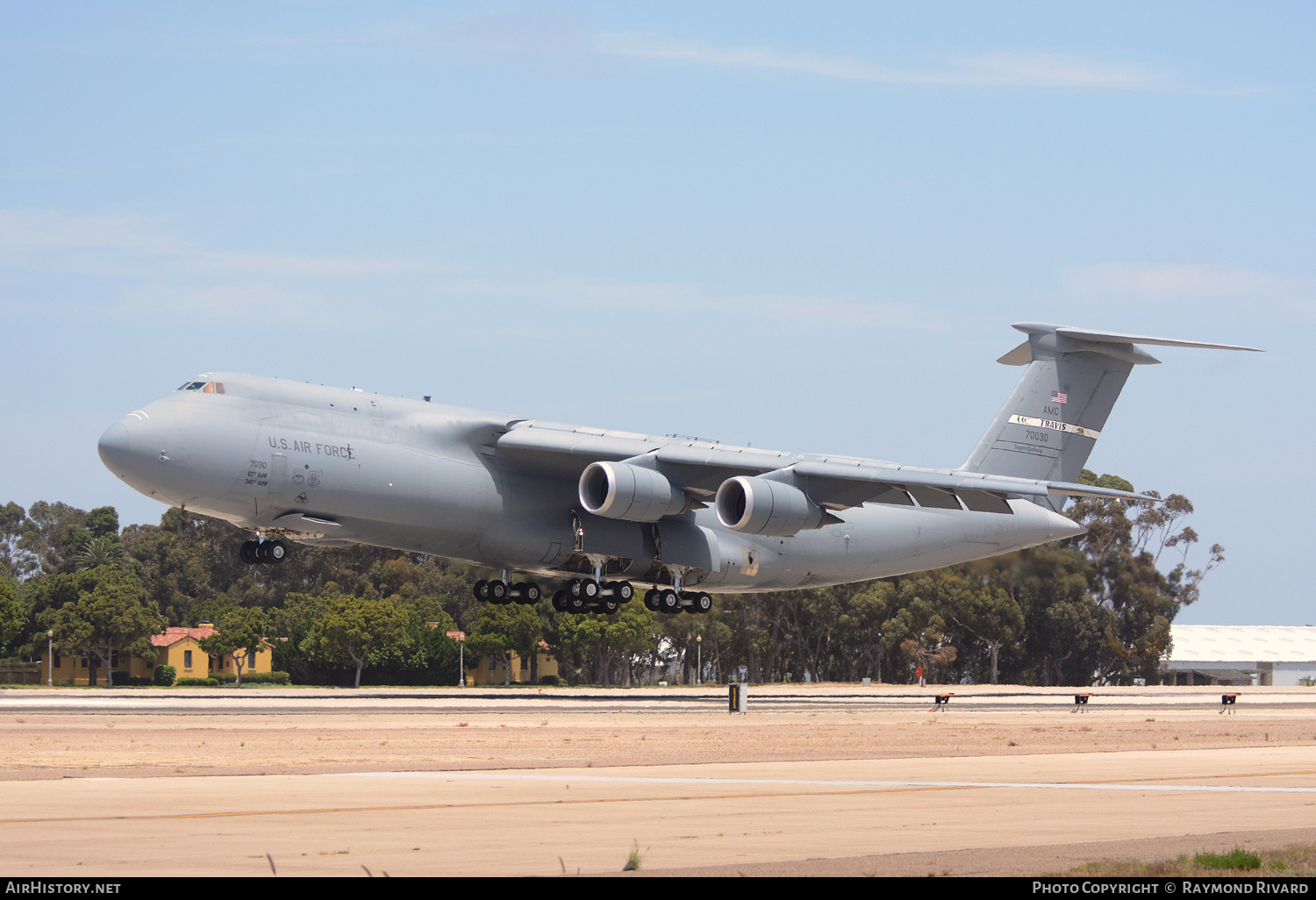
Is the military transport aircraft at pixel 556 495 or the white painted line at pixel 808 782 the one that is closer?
the white painted line at pixel 808 782

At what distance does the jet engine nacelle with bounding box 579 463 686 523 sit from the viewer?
32312 mm

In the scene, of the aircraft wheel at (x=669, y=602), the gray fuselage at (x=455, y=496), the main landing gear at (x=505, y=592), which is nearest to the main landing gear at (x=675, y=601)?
the aircraft wheel at (x=669, y=602)

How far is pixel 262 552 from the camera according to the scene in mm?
31016

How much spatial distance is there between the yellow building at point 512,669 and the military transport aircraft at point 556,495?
34502 millimetres

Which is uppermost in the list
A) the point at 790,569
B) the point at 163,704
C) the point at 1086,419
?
the point at 1086,419

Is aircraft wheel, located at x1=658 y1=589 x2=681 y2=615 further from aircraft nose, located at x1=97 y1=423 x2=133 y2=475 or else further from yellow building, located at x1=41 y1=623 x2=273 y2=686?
yellow building, located at x1=41 y1=623 x2=273 y2=686

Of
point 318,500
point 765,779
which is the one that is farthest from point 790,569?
point 765,779

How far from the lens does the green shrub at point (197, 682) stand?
65375 millimetres

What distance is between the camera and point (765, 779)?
13492mm

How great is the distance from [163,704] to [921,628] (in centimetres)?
4554

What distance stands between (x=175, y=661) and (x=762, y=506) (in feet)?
164

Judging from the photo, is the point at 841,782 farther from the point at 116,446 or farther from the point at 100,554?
the point at 100,554

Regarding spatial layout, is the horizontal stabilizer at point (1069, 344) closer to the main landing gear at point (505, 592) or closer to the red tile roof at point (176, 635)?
the main landing gear at point (505, 592)

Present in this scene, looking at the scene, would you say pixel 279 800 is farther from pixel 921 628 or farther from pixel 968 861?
pixel 921 628
